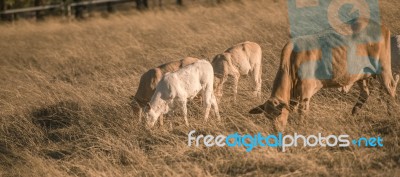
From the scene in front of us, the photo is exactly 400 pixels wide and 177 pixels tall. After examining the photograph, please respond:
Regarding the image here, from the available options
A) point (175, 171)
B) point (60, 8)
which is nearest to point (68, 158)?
point (175, 171)

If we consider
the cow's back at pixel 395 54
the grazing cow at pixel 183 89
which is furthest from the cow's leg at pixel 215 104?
the cow's back at pixel 395 54

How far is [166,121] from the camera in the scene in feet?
28.0

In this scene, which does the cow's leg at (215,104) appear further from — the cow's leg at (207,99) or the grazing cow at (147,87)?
the grazing cow at (147,87)

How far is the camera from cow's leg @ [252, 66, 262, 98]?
28.0 feet

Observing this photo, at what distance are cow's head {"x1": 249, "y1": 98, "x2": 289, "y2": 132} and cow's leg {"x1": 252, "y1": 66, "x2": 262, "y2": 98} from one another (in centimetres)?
169

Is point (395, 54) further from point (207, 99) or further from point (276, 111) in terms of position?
point (207, 99)

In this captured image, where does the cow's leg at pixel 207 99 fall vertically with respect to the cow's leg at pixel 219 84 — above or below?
above

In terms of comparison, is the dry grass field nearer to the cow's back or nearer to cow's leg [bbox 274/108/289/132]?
cow's leg [bbox 274/108/289/132]

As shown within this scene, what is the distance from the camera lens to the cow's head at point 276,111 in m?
6.62

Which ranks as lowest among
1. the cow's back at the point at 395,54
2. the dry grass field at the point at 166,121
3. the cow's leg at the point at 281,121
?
the dry grass field at the point at 166,121

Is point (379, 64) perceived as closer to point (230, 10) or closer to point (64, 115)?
point (64, 115)

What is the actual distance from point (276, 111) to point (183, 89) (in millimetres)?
1910

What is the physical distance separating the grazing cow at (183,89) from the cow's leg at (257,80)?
656 millimetres

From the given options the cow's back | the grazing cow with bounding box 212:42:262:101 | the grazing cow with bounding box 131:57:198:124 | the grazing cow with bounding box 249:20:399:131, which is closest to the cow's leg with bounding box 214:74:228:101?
the grazing cow with bounding box 212:42:262:101
